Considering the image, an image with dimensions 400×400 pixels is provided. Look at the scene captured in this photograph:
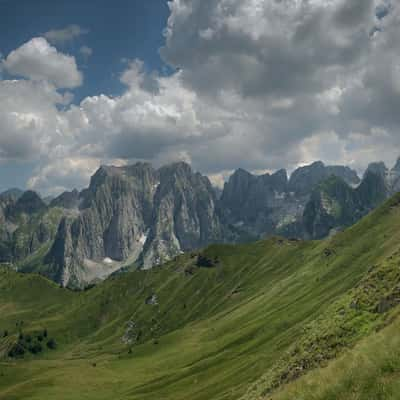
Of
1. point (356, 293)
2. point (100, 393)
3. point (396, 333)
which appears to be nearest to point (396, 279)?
point (356, 293)

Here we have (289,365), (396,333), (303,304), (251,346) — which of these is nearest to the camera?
(396,333)

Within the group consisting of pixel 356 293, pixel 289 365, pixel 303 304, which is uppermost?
pixel 356 293

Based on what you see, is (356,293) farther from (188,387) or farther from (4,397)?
(4,397)

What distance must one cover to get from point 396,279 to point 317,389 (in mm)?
38951

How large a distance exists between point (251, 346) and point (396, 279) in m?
113

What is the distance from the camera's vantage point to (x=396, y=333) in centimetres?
2177

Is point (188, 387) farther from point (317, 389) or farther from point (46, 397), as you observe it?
point (317, 389)

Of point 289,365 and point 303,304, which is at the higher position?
point 289,365

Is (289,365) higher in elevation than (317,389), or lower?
Answer: lower

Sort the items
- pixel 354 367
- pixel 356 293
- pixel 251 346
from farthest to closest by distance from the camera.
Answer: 1. pixel 251 346
2. pixel 356 293
3. pixel 354 367

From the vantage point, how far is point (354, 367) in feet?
65.3

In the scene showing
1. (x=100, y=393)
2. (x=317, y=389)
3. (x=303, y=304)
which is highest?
(x=317, y=389)

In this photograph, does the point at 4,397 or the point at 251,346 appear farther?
the point at 4,397

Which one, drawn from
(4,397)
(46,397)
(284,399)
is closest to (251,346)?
(46,397)
